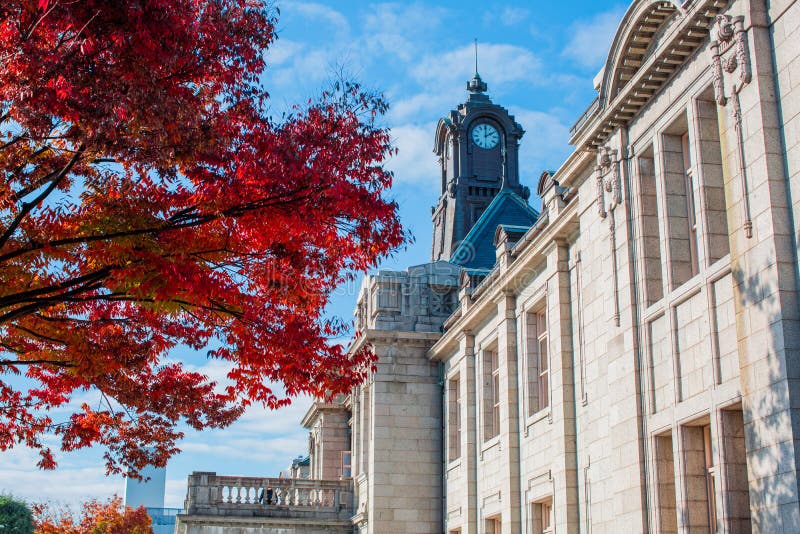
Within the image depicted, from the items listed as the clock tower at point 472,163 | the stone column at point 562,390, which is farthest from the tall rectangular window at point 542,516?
the clock tower at point 472,163

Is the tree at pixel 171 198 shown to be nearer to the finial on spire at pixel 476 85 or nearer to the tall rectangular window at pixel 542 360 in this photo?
the tall rectangular window at pixel 542 360

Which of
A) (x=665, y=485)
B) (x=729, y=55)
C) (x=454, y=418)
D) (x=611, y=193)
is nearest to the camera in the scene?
(x=729, y=55)

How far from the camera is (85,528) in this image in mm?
52438

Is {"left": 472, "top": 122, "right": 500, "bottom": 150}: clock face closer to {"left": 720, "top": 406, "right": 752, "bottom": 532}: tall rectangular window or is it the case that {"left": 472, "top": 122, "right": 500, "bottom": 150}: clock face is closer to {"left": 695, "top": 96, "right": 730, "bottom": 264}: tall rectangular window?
{"left": 695, "top": 96, "right": 730, "bottom": 264}: tall rectangular window

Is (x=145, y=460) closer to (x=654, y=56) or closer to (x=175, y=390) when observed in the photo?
(x=175, y=390)

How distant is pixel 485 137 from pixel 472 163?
1874mm

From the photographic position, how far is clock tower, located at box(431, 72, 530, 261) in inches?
2142

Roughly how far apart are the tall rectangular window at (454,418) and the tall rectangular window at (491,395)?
116 inches

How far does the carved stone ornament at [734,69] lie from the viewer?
12.3 m

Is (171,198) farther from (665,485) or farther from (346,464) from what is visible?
(346,464)

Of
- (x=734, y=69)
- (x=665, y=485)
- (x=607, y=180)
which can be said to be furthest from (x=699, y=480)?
(x=734, y=69)

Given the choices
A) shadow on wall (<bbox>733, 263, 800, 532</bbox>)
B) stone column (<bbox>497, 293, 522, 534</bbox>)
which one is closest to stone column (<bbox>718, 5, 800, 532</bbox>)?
shadow on wall (<bbox>733, 263, 800, 532</bbox>)

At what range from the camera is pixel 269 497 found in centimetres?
3281

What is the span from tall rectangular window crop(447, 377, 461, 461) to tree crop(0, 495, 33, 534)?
48729 mm
